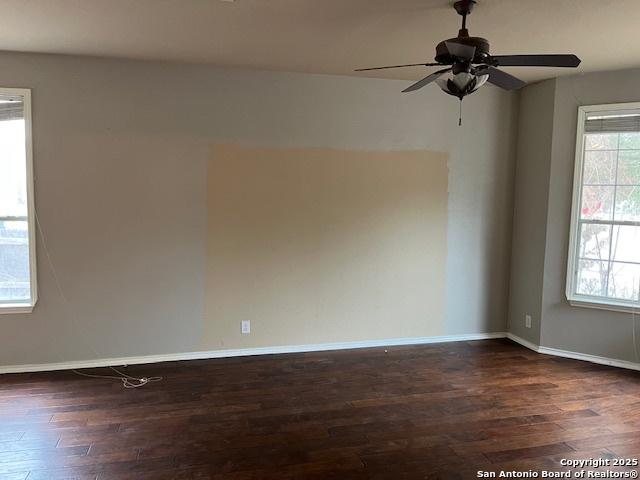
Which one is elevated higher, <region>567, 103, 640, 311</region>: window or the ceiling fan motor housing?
the ceiling fan motor housing

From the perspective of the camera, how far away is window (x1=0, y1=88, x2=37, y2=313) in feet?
11.8

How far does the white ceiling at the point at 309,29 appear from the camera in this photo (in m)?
2.60

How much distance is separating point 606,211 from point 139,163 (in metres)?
4.02

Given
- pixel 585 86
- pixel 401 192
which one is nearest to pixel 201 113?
pixel 401 192

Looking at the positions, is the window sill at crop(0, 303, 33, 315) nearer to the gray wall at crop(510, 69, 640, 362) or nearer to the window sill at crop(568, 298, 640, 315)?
the gray wall at crop(510, 69, 640, 362)

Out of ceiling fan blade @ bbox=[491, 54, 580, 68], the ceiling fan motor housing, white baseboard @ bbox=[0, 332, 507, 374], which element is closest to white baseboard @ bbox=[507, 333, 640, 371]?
white baseboard @ bbox=[0, 332, 507, 374]

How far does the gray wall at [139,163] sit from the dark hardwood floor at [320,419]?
44 centimetres

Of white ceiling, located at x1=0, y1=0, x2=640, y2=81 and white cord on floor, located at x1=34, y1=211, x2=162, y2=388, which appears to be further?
white cord on floor, located at x1=34, y1=211, x2=162, y2=388

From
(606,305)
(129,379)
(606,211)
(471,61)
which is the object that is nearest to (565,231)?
(606,211)

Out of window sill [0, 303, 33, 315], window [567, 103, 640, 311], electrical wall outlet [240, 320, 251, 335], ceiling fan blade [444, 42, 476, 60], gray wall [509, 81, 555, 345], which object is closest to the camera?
ceiling fan blade [444, 42, 476, 60]

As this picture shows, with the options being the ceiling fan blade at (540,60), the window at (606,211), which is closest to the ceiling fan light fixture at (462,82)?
the ceiling fan blade at (540,60)

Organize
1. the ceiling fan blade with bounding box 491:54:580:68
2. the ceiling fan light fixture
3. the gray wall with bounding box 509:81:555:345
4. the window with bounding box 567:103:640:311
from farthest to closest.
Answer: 1. the gray wall with bounding box 509:81:555:345
2. the window with bounding box 567:103:640:311
3. the ceiling fan light fixture
4. the ceiling fan blade with bounding box 491:54:580:68

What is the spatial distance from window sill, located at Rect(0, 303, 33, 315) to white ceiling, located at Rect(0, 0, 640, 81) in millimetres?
1977

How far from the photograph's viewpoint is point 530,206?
4480 mm
